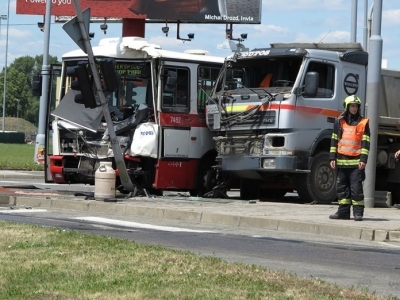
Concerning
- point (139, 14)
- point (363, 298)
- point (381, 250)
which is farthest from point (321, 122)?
point (139, 14)

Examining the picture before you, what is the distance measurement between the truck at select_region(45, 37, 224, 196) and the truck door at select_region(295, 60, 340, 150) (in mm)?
2315

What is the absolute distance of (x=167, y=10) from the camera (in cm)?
5419

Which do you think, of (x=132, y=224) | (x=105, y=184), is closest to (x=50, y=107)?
(x=105, y=184)

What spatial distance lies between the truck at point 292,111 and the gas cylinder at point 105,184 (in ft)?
7.40

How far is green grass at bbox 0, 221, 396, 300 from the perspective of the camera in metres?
7.99

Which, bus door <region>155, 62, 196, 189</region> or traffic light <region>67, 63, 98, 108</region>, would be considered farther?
bus door <region>155, 62, 196, 189</region>

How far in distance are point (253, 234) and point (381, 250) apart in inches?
90.8

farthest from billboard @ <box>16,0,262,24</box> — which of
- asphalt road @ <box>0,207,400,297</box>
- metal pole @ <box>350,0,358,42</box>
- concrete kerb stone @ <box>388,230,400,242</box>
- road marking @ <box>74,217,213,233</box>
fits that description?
concrete kerb stone @ <box>388,230,400,242</box>

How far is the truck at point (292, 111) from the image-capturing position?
19188 mm

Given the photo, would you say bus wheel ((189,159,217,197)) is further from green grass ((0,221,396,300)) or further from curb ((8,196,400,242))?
green grass ((0,221,396,300))

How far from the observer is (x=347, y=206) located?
15797 mm

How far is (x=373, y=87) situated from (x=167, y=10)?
118 ft

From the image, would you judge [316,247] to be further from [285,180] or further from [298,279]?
[285,180]

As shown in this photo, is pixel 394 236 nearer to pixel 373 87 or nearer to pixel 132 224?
pixel 132 224
